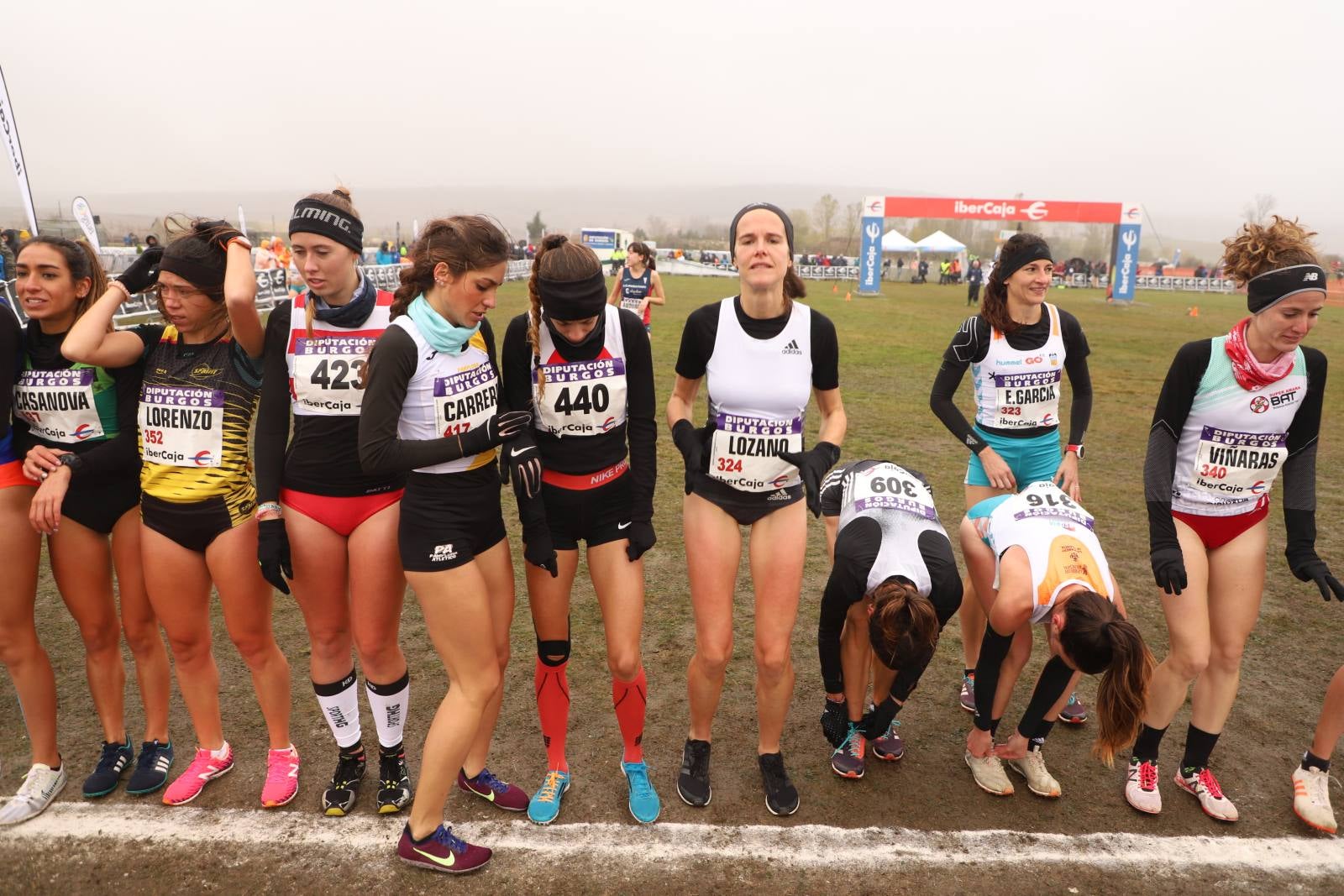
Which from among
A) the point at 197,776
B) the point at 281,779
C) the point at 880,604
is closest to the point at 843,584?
the point at 880,604

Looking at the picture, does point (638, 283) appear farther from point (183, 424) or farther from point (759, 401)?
point (183, 424)

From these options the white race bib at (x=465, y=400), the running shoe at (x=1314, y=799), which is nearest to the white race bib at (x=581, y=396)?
the white race bib at (x=465, y=400)

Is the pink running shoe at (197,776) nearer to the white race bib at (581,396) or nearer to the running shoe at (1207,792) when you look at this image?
the white race bib at (581,396)

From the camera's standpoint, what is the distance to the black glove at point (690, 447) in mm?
3484

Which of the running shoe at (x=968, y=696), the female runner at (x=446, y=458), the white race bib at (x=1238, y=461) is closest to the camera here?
the female runner at (x=446, y=458)

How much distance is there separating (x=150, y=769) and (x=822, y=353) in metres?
3.64

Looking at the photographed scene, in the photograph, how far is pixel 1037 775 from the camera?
3.66 meters

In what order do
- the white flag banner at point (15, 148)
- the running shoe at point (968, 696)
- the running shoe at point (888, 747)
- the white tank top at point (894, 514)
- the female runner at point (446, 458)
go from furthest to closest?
the white flag banner at point (15, 148), the running shoe at point (968, 696), the running shoe at point (888, 747), the white tank top at point (894, 514), the female runner at point (446, 458)

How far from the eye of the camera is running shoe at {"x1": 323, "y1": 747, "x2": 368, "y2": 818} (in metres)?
3.40

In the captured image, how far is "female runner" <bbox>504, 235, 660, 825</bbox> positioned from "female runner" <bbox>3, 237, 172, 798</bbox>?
1780 millimetres

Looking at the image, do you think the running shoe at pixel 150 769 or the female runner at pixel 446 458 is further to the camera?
the running shoe at pixel 150 769

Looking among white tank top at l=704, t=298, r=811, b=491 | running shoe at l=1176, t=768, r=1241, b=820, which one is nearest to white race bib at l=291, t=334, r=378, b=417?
white tank top at l=704, t=298, r=811, b=491

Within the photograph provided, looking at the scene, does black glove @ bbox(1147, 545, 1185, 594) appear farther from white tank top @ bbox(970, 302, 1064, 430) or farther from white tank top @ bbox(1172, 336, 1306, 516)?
white tank top @ bbox(970, 302, 1064, 430)

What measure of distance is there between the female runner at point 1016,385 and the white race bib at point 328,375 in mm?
3127
